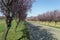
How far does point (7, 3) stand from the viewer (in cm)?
1286

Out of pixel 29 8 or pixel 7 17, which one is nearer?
pixel 7 17

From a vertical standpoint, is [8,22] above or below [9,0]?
below

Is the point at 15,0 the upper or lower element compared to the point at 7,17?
upper

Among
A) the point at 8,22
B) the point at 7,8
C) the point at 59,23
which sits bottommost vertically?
the point at 59,23

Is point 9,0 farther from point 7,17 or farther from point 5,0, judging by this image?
point 7,17

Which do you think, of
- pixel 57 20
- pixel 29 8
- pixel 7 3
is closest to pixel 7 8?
pixel 7 3

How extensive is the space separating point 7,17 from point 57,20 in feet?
193

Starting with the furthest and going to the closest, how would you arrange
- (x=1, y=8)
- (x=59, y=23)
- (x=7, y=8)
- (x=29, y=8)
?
(x=59, y=23) < (x=29, y=8) < (x=1, y=8) < (x=7, y=8)

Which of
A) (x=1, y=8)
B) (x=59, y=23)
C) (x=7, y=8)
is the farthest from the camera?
(x=59, y=23)

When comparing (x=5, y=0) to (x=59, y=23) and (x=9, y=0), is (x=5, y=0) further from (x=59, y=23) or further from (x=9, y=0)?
(x=59, y=23)

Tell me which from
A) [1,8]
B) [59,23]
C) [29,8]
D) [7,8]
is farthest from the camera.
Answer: [59,23]

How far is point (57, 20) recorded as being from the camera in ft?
230

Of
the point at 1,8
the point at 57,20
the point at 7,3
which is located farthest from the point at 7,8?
the point at 57,20

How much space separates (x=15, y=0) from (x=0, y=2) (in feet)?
4.26
